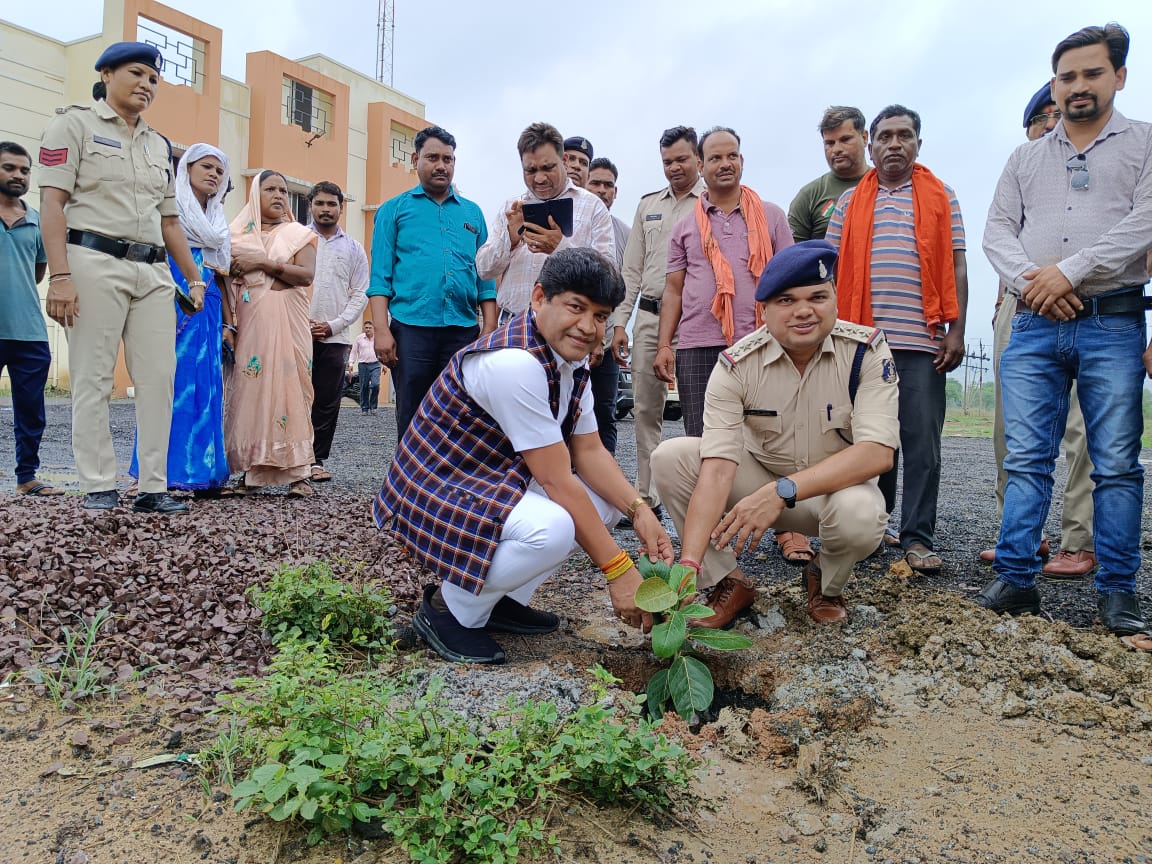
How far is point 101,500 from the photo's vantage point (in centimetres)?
396

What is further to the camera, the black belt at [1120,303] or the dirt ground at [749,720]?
the black belt at [1120,303]

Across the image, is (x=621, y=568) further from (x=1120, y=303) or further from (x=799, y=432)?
(x=1120, y=303)

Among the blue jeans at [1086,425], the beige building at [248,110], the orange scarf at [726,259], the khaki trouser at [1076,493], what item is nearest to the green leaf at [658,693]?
the blue jeans at [1086,425]

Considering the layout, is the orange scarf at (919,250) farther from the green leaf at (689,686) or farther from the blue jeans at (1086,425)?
the green leaf at (689,686)

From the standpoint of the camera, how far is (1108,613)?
2.76 metres

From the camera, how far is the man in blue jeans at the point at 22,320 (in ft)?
15.1

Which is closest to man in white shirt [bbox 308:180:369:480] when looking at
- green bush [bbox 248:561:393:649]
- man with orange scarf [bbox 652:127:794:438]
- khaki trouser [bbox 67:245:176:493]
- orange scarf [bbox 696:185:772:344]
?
khaki trouser [bbox 67:245:176:493]

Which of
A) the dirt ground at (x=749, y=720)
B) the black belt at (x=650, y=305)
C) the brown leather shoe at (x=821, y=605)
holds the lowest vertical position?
the dirt ground at (x=749, y=720)

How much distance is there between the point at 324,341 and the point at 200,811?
14.0 feet

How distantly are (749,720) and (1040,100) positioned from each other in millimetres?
3495

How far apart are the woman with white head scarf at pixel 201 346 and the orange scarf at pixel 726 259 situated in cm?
269

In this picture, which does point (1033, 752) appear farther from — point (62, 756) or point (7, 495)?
point (7, 495)

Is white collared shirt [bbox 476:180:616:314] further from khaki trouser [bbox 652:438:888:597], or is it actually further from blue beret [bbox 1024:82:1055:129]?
blue beret [bbox 1024:82:1055:129]

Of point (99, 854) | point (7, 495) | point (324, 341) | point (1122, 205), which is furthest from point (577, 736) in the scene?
point (324, 341)
